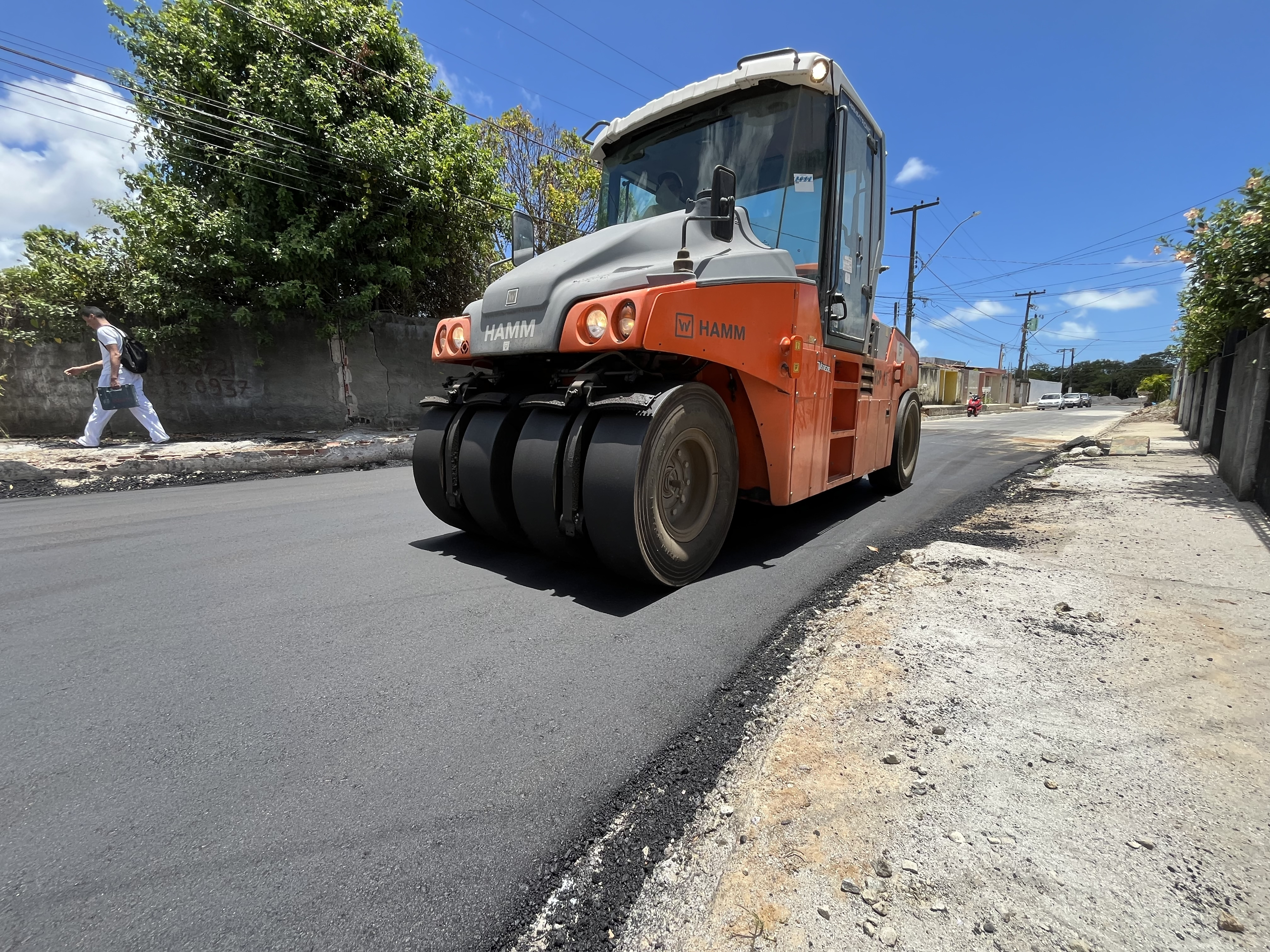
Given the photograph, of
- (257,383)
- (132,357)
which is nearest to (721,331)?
(132,357)

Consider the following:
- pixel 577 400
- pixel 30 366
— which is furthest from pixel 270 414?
pixel 577 400

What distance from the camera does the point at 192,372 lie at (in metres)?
10.5

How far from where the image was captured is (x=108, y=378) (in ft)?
26.5

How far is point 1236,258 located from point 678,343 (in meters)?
5.70

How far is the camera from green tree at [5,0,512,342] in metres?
9.30

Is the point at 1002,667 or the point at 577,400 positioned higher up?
the point at 577,400

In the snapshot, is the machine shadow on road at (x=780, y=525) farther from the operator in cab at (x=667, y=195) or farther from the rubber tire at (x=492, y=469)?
the operator in cab at (x=667, y=195)

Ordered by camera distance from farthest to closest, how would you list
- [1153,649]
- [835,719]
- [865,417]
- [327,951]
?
[865,417]
[1153,649]
[835,719]
[327,951]

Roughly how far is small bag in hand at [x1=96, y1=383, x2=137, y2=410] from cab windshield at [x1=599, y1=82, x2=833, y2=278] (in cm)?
827

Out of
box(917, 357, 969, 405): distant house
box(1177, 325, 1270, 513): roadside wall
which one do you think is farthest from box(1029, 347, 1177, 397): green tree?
box(1177, 325, 1270, 513): roadside wall

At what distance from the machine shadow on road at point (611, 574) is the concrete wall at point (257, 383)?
7.79 meters

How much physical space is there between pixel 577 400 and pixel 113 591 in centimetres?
275

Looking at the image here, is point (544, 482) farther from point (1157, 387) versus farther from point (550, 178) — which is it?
point (1157, 387)

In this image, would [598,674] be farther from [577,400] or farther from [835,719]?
[577,400]
